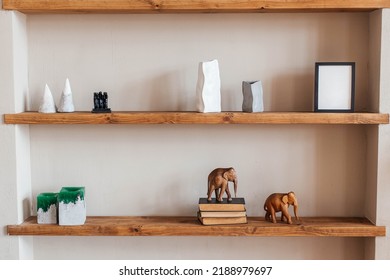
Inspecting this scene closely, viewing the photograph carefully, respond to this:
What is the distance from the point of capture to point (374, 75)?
2.37 metres

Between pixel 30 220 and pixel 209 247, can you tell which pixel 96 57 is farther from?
pixel 209 247

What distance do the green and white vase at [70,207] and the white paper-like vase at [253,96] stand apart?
74 cm

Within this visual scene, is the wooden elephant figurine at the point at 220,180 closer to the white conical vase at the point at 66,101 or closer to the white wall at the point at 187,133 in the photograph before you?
the white wall at the point at 187,133

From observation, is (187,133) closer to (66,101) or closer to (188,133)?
(188,133)

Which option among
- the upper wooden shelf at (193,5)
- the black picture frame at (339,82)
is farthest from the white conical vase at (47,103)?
the black picture frame at (339,82)

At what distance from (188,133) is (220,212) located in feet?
1.20

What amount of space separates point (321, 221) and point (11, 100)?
1319 mm

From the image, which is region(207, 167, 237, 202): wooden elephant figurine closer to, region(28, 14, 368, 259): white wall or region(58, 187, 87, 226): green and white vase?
region(28, 14, 368, 259): white wall

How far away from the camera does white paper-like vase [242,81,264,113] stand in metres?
2.33

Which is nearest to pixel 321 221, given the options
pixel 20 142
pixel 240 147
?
pixel 240 147

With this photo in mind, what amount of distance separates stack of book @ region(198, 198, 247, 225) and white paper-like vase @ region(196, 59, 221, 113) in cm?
37

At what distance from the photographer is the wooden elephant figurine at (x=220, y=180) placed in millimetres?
2361

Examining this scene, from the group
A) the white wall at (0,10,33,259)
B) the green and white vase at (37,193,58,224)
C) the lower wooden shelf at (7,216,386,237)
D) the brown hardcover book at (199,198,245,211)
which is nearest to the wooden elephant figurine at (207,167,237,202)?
the brown hardcover book at (199,198,245,211)

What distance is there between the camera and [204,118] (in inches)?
90.9
